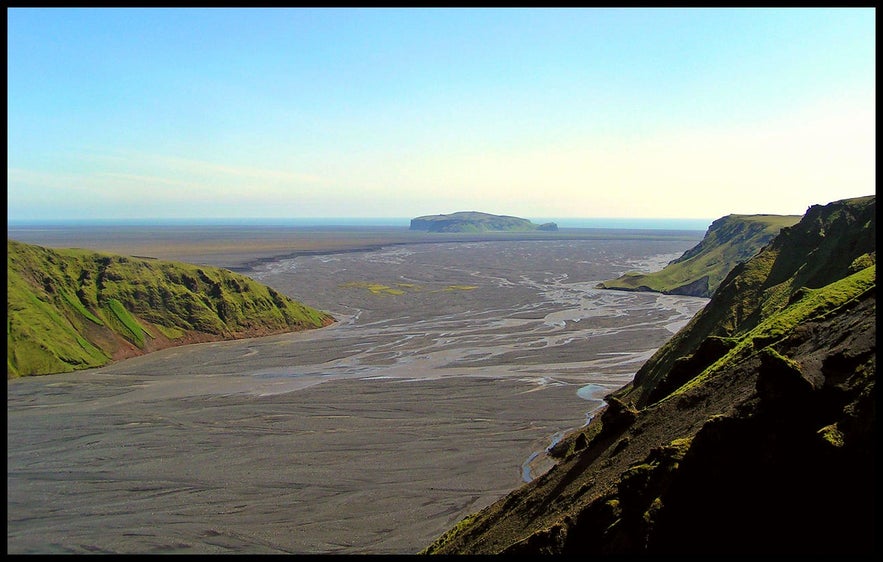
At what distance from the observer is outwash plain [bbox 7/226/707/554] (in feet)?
95.2

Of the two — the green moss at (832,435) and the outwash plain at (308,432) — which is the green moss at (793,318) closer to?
the green moss at (832,435)

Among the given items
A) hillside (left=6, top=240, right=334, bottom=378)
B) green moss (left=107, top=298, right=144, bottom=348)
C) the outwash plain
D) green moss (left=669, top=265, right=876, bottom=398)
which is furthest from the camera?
green moss (left=107, top=298, right=144, bottom=348)

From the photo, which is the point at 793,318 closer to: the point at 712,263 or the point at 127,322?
the point at 127,322

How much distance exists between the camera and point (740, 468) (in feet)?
51.8

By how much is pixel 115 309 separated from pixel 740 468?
7557 centimetres

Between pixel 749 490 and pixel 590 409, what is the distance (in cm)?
3239

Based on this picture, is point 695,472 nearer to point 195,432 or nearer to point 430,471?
point 430,471

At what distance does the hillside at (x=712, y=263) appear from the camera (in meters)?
120

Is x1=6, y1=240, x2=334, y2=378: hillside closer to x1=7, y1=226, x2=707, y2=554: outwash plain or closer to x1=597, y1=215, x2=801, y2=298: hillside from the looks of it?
x1=7, y1=226, x2=707, y2=554: outwash plain

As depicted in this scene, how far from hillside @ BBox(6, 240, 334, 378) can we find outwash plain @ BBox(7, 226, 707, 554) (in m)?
3.58

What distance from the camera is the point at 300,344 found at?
74375mm

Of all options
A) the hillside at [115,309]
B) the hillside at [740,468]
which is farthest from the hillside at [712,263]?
the hillside at [740,468]

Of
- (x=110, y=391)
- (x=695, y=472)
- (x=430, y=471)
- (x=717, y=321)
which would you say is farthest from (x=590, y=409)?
(x=110, y=391)

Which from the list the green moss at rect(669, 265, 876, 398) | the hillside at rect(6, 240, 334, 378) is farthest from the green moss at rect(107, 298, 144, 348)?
the green moss at rect(669, 265, 876, 398)
